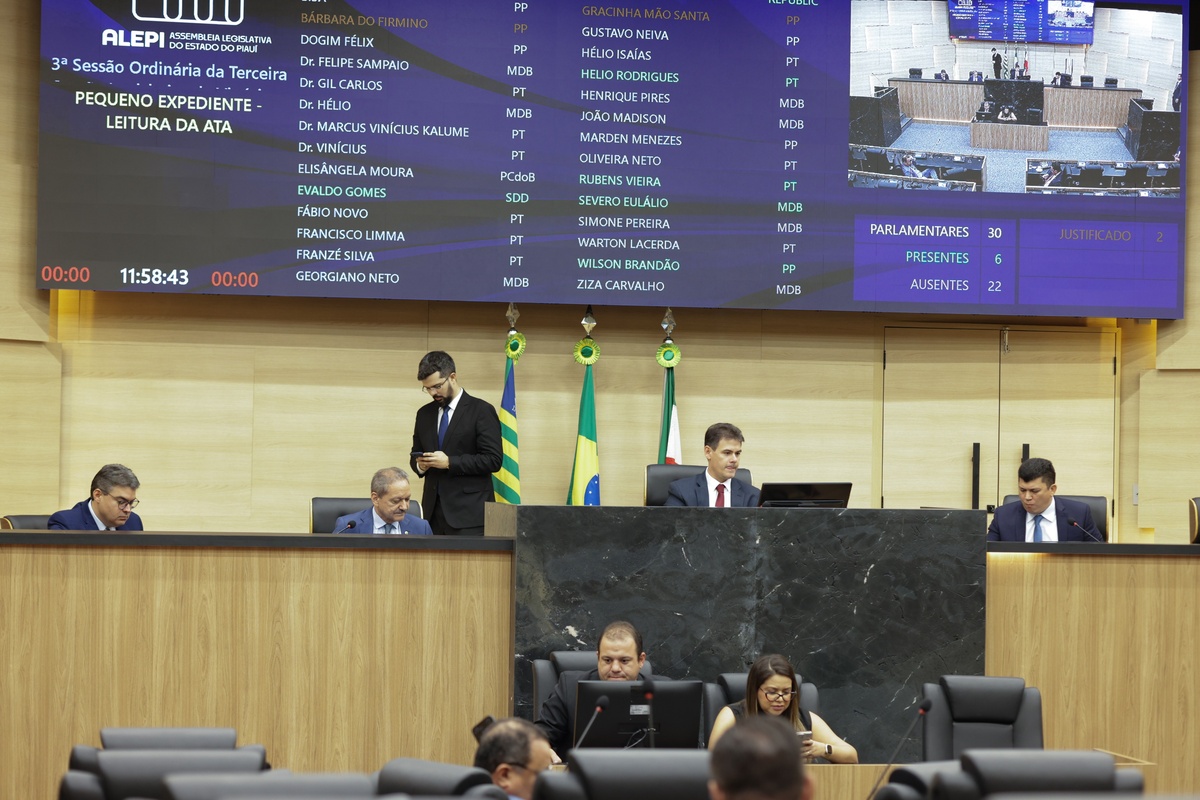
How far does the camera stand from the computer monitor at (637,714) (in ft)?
15.4

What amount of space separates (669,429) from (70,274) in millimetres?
3246

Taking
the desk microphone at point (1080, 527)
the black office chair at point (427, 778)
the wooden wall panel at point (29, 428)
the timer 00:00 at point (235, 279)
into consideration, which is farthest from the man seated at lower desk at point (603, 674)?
the wooden wall panel at point (29, 428)

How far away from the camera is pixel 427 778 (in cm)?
316

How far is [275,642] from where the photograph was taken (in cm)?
555

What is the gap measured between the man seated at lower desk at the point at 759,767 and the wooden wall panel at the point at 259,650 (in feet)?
10.5

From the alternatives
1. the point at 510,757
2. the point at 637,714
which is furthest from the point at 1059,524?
the point at 510,757

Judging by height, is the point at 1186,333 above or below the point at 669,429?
above

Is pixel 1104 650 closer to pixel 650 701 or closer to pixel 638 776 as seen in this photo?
pixel 650 701

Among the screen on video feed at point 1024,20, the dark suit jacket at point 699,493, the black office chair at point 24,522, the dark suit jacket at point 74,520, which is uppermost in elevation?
the screen on video feed at point 1024,20

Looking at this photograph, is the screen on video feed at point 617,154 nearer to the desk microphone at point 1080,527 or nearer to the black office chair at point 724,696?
the desk microphone at point 1080,527

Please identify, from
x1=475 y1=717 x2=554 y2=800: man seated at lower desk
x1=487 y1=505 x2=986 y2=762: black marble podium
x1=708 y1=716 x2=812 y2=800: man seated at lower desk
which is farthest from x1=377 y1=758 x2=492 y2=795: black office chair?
x1=487 y1=505 x2=986 y2=762: black marble podium

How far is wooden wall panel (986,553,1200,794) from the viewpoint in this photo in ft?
19.2

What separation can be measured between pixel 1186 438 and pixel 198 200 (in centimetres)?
570

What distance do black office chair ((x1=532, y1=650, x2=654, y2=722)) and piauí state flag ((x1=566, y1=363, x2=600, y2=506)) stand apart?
234cm
